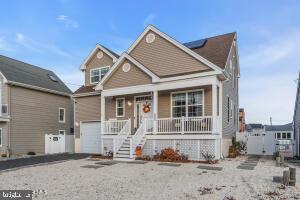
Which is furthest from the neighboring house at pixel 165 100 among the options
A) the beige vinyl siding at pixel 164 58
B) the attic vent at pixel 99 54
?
the attic vent at pixel 99 54

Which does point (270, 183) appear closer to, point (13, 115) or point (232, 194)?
point (232, 194)

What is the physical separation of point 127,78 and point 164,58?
2587mm

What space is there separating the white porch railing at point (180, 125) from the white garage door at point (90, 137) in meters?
5.05

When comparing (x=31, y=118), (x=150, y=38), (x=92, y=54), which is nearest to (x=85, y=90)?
(x=92, y=54)

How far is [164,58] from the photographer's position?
1650 centimetres

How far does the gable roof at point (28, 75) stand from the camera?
65.2 ft

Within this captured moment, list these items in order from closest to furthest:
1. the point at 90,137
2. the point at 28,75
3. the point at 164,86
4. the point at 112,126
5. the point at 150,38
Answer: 1. the point at 164,86
2. the point at 112,126
3. the point at 150,38
4. the point at 90,137
5. the point at 28,75

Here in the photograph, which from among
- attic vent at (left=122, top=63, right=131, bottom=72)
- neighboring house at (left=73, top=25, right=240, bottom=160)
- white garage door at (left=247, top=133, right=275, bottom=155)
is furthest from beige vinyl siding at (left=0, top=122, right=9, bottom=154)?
white garage door at (left=247, top=133, right=275, bottom=155)

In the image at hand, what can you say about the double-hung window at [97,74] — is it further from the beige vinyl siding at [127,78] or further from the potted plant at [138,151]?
the potted plant at [138,151]

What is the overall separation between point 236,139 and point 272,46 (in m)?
7.04

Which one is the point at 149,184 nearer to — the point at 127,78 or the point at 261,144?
the point at 127,78

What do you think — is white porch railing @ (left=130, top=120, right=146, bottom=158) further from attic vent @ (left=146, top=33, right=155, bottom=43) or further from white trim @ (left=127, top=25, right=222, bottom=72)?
attic vent @ (left=146, top=33, right=155, bottom=43)

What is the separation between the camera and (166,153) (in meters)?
14.1

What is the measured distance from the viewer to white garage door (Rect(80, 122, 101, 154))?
1925 cm
